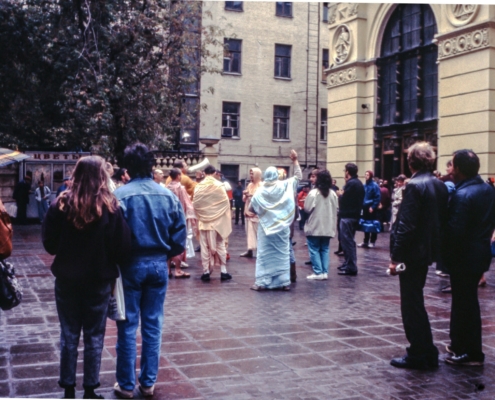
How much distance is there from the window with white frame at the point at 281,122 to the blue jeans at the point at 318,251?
26513 millimetres

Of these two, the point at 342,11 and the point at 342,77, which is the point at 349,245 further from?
the point at 342,11

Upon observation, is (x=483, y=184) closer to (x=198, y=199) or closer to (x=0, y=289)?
(x=0, y=289)

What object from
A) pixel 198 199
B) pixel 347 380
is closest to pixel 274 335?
pixel 347 380

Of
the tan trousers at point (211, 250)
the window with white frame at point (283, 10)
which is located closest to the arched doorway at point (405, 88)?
the tan trousers at point (211, 250)

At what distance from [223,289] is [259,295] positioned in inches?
28.4

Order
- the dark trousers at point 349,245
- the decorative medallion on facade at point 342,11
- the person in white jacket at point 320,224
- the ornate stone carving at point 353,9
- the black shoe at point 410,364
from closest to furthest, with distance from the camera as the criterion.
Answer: the black shoe at point 410,364
the person in white jacket at point 320,224
the dark trousers at point 349,245
the ornate stone carving at point 353,9
the decorative medallion on facade at point 342,11

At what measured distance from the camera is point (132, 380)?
15.3 ft

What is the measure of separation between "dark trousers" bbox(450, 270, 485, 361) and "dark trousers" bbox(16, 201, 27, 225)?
2103 centimetres

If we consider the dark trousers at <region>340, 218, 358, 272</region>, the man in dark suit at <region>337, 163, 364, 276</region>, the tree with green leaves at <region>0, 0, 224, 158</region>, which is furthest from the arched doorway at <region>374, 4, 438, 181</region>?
the dark trousers at <region>340, 218, 358, 272</region>

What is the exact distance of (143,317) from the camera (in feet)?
15.9

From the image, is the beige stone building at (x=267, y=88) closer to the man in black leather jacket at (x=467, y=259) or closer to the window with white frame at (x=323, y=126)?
the window with white frame at (x=323, y=126)

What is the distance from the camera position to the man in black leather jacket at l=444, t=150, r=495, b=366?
18.5 ft

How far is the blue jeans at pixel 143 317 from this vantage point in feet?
15.3

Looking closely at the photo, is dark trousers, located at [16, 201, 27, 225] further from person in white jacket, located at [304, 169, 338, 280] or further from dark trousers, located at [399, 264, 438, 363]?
dark trousers, located at [399, 264, 438, 363]
